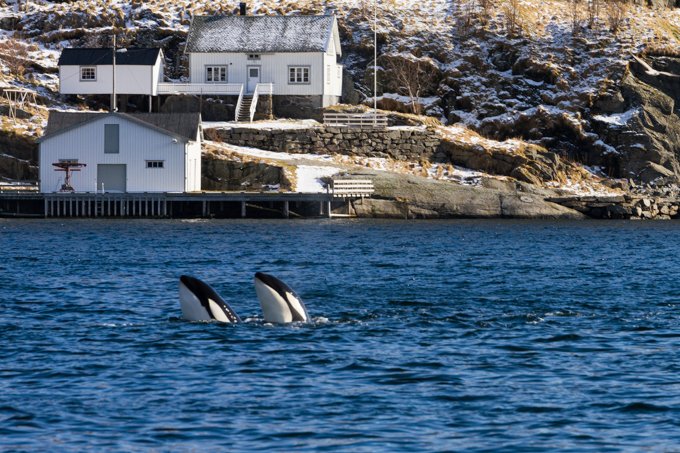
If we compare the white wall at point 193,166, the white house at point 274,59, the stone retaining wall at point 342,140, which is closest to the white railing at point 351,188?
the stone retaining wall at point 342,140

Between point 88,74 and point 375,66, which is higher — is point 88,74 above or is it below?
below

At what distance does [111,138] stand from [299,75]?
18063 millimetres

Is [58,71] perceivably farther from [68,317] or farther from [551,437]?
[551,437]

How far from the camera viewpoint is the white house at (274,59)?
86.6 metres

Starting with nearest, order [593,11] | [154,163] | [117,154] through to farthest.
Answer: [154,163] → [117,154] → [593,11]

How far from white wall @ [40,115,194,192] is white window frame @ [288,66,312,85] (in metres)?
15.2

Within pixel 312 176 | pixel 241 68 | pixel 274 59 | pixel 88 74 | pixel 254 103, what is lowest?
pixel 312 176

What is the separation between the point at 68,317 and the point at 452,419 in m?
12.8

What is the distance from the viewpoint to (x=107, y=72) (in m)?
85.8

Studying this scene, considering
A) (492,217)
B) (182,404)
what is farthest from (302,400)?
(492,217)

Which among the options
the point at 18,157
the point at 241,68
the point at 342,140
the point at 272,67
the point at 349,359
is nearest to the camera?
the point at 349,359

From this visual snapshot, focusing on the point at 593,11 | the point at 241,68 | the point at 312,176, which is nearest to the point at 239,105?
the point at 241,68

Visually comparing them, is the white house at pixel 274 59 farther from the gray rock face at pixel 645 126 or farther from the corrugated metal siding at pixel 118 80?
the gray rock face at pixel 645 126

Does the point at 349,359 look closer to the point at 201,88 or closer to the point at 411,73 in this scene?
the point at 201,88
